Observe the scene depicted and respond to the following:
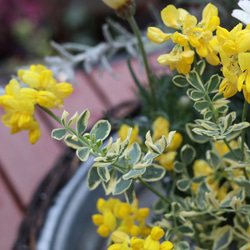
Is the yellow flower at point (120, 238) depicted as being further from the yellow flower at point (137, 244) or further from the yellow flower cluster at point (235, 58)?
the yellow flower cluster at point (235, 58)

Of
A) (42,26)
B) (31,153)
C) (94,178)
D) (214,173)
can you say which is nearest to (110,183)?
(94,178)

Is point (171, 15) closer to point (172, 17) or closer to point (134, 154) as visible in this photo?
point (172, 17)

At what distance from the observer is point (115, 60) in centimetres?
89

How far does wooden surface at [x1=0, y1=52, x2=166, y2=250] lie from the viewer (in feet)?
2.18

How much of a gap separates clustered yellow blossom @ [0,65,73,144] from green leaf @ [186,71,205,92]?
0.30ft

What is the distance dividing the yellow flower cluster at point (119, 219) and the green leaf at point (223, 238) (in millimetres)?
62

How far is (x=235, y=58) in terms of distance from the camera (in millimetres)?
224

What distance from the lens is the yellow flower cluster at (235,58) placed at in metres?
0.21

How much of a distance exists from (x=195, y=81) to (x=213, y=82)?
0.05ft

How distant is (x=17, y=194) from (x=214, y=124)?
0.52 metres

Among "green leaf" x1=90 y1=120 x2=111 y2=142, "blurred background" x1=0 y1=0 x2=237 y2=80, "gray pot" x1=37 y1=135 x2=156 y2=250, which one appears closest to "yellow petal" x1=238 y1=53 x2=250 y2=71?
"green leaf" x1=90 y1=120 x2=111 y2=142

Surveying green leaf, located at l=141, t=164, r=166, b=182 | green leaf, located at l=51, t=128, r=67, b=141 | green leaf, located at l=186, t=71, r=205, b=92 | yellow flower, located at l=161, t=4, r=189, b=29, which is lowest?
green leaf, located at l=141, t=164, r=166, b=182

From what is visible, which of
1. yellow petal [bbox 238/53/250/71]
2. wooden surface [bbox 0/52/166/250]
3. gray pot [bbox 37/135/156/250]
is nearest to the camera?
yellow petal [bbox 238/53/250/71]

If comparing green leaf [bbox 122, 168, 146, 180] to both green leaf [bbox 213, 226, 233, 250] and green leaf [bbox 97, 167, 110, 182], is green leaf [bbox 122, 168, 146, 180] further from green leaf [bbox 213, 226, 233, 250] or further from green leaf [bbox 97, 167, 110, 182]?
green leaf [bbox 213, 226, 233, 250]
